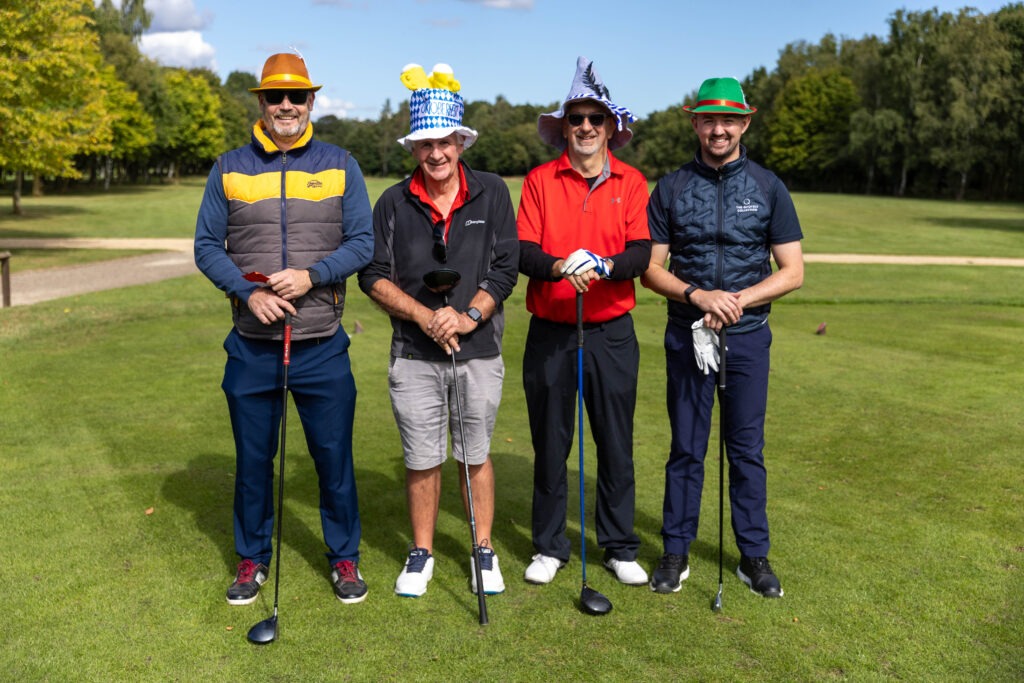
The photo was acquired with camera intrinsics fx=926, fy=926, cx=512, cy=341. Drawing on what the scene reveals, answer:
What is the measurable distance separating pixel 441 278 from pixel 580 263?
64 centimetres

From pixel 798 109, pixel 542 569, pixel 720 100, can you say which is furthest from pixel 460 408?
pixel 798 109

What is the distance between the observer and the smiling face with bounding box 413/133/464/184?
4316 mm

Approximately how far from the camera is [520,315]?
13.6m

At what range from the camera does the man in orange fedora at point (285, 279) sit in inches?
168

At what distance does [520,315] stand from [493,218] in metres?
9.14

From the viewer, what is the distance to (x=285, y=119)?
4273 mm

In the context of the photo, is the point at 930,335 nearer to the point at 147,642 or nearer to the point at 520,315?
the point at 520,315

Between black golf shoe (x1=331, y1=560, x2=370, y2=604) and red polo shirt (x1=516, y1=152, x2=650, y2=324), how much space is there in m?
1.59

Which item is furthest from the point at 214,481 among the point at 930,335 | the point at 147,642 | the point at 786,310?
the point at 786,310

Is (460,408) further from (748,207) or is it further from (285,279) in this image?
(748,207)

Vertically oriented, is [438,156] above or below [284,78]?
below

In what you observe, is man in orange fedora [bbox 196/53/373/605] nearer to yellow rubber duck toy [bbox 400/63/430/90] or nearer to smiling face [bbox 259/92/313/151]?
smiling face [bbox 259/92/313/151]

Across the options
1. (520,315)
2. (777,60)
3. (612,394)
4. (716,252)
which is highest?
(777,60)

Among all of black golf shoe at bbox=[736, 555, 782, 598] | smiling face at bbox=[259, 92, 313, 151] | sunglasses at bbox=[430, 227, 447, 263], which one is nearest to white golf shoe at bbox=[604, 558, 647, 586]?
black golf shoe at bbox=[736, 555, 782, 598]
